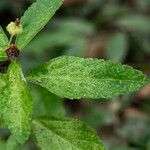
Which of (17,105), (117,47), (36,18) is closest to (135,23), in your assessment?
(117,47)

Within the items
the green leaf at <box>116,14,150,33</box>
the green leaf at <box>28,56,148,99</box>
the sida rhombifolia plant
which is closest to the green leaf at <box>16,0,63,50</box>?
the sida rhombifolia plant

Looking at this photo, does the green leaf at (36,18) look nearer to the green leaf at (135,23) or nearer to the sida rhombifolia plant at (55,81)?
the sida rhombifolia plant at (55,81)

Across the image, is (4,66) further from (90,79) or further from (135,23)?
(135,23)

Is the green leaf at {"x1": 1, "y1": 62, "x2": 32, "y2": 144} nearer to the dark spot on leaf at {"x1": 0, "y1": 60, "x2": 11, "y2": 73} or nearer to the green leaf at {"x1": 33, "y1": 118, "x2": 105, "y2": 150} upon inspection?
the dark spot on leaf at {"x1": 0, "y1": 60, "x2": 11, "y2": 73}

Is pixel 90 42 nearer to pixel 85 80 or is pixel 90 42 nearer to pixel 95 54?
pixel 95 54

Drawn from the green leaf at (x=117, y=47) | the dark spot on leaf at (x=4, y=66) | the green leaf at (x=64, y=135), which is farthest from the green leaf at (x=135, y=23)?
the dark spot on leaf at (x=4, y=66)

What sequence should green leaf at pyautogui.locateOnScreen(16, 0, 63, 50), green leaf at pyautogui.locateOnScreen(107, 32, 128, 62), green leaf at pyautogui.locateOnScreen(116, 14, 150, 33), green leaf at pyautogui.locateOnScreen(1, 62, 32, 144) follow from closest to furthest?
green leaf at pyautogui.locateOnScreen(1, 62, 32, 144), green leaf at pyautogui.locateOnScreen(16, 0, 63, 50), green leaf at pyautogui.locateOnScreen(107, 32, 128, 62), green leaf at pyautogui.locateOnScreen(116, 14, 150, 33)

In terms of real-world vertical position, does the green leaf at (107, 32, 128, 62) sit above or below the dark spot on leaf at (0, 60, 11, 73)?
above
